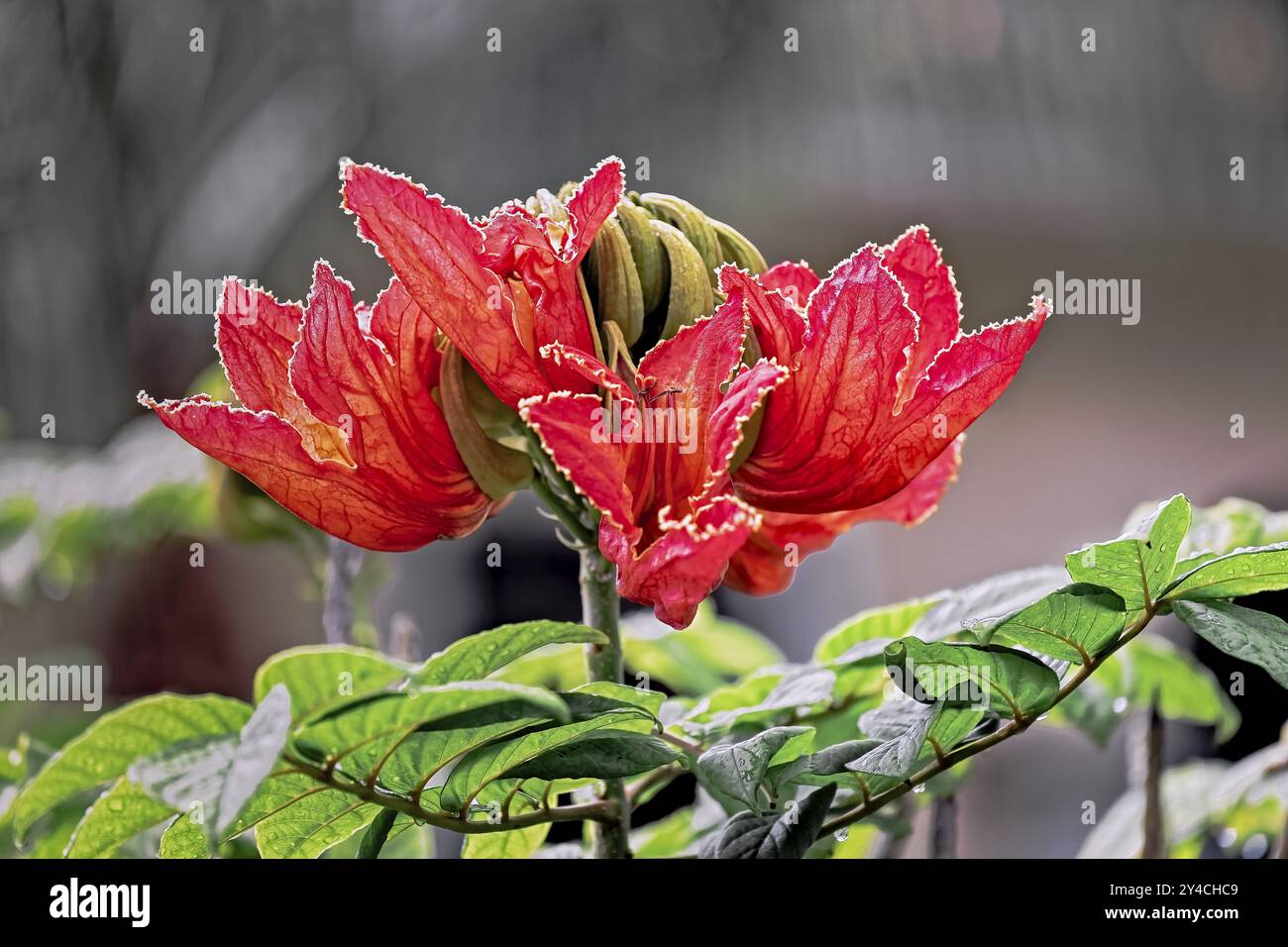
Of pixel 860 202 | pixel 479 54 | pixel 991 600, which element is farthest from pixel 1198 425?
pixel 991 600

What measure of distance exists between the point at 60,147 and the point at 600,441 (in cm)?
133

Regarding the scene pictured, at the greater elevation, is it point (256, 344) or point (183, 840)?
point (256, 344)

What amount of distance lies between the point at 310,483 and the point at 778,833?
16cm

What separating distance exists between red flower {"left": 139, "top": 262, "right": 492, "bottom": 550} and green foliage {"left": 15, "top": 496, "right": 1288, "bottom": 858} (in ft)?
0.21

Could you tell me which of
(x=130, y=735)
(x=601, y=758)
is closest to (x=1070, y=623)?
(x=601, y=758)

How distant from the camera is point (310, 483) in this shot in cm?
33

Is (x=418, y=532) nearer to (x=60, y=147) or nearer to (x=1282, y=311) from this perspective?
(x=60, y=147)

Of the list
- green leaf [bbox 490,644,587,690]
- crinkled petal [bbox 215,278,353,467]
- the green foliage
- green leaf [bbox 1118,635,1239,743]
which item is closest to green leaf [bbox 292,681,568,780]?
the green foliage

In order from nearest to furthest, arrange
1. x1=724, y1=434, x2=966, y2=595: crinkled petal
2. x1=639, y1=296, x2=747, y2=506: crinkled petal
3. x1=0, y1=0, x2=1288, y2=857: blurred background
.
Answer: x1=639, y1=296, x2=747, y2=506: crinkled petal → x1=724, y1=434, x2=966, y2=595: crinkled petal → x1=0, y1=0, x2=1288, y2=857: blurred background

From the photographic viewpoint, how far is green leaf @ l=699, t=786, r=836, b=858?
11.8 inches

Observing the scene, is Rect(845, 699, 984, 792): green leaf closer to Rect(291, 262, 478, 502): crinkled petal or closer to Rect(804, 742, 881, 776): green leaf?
Rect(804, 742, 881, 776): green leaf

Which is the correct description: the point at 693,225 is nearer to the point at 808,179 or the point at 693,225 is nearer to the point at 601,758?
the point at 601,758

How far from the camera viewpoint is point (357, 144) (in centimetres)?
153

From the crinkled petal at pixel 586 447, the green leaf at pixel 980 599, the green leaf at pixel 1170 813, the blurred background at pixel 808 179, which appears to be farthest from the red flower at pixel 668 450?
the blurred background at pixel 808 179
